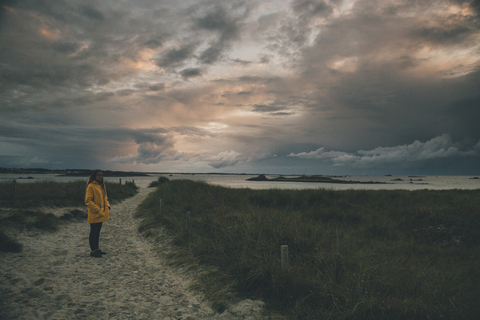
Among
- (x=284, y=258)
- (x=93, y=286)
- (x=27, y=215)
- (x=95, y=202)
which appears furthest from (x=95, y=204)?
(x=27, y=215)

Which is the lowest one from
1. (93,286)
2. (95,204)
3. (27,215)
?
(93,286)

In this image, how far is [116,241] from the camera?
34.2ft

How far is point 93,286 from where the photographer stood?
5926 mm

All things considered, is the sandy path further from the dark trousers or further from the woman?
the woman

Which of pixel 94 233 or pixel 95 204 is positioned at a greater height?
pixel 95 204

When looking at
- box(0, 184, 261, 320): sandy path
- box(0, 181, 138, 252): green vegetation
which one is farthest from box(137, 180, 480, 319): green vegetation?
box(0, 181, 138, 252): green vegetation

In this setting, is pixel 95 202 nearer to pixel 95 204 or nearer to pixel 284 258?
pixel 95 204

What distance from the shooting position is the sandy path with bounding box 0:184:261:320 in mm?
4746

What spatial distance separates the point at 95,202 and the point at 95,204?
0.34ft

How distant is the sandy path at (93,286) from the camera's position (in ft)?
15.6

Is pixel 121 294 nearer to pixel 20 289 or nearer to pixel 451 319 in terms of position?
pixel 20 289

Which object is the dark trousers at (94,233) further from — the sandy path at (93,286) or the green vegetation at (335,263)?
the green vegetation at (335,263)

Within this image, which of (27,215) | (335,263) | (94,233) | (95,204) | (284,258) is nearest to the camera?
(335,263)

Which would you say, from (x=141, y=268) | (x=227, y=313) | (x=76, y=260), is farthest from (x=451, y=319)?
(x=76, y=260)
